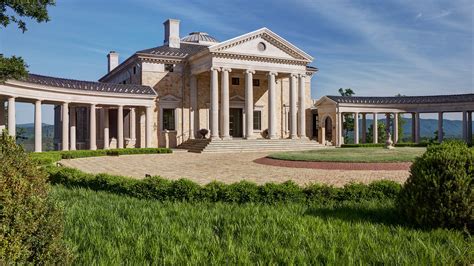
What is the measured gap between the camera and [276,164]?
22359 millimetres

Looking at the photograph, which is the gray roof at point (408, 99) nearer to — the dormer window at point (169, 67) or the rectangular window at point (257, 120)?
the rectangular window at point (257, 120)

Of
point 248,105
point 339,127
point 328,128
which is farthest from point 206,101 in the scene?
point 328,128

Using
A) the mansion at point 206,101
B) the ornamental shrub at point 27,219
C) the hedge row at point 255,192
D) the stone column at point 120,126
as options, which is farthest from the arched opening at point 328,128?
the ornamental shrub at point 27,219

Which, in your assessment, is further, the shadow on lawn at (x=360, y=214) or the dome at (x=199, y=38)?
the dome at (x=199, y=38)

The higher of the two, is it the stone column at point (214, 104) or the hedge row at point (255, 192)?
the stone column at point (214, 104)

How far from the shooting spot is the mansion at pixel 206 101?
1353 inches

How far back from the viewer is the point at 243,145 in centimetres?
3478

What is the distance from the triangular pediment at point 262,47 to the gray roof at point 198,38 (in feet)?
51.4

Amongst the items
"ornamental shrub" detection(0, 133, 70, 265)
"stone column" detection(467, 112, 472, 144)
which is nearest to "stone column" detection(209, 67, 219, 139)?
"stone column" detection(467, 112, 472, 144)

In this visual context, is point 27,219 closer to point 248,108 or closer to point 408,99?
point 248,108

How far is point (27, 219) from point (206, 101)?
121ft

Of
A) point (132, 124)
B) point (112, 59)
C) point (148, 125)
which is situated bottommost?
point (148, 125)

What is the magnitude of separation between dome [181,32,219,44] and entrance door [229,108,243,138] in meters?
13.5

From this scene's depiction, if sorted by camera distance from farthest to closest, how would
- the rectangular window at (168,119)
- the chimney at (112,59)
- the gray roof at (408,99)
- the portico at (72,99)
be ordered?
1. the chimney at (112,59)
2. the gray roof at (408,99)
3. the rectangular window at (168,119)
4. the portico at (72,99)
